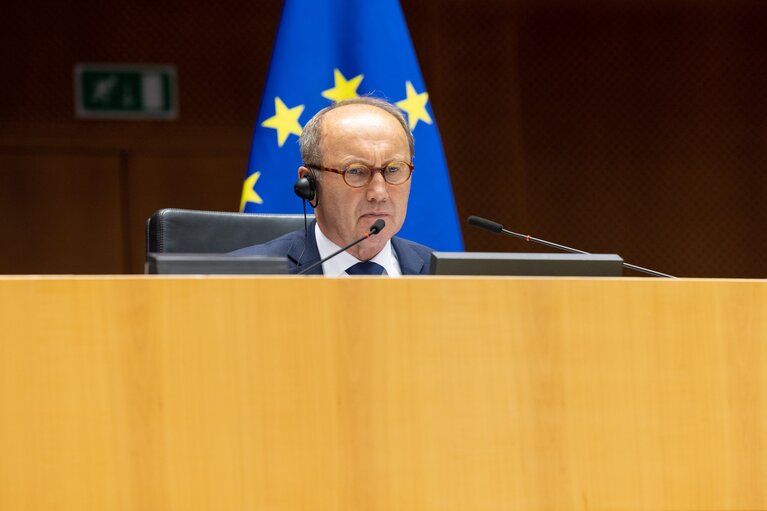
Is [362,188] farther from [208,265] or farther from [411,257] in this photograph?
[208,265]

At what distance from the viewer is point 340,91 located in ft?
10.3

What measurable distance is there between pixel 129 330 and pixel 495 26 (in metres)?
4.17

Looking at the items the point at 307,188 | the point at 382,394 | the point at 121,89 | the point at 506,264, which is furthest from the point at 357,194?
the point at 121,89

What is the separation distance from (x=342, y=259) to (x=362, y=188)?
0.17 m

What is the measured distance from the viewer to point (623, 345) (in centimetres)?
110

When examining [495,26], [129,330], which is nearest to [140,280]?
[129,330]

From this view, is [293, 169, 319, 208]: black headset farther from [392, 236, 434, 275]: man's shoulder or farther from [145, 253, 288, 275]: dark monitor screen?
[145, 253, 288, 275]: dark monitor screen

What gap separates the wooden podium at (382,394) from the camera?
1017 mm

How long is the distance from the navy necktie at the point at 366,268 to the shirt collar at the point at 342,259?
1 centimetres

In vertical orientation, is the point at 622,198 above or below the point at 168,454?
above

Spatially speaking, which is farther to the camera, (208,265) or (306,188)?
(306,188)

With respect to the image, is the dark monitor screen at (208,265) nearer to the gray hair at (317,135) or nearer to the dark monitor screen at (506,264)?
the dark monitor screen at (506,264)

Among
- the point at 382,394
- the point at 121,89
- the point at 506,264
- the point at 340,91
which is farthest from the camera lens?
the point at 121,89

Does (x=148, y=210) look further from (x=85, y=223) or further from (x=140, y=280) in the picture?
(x=140, y=280)
